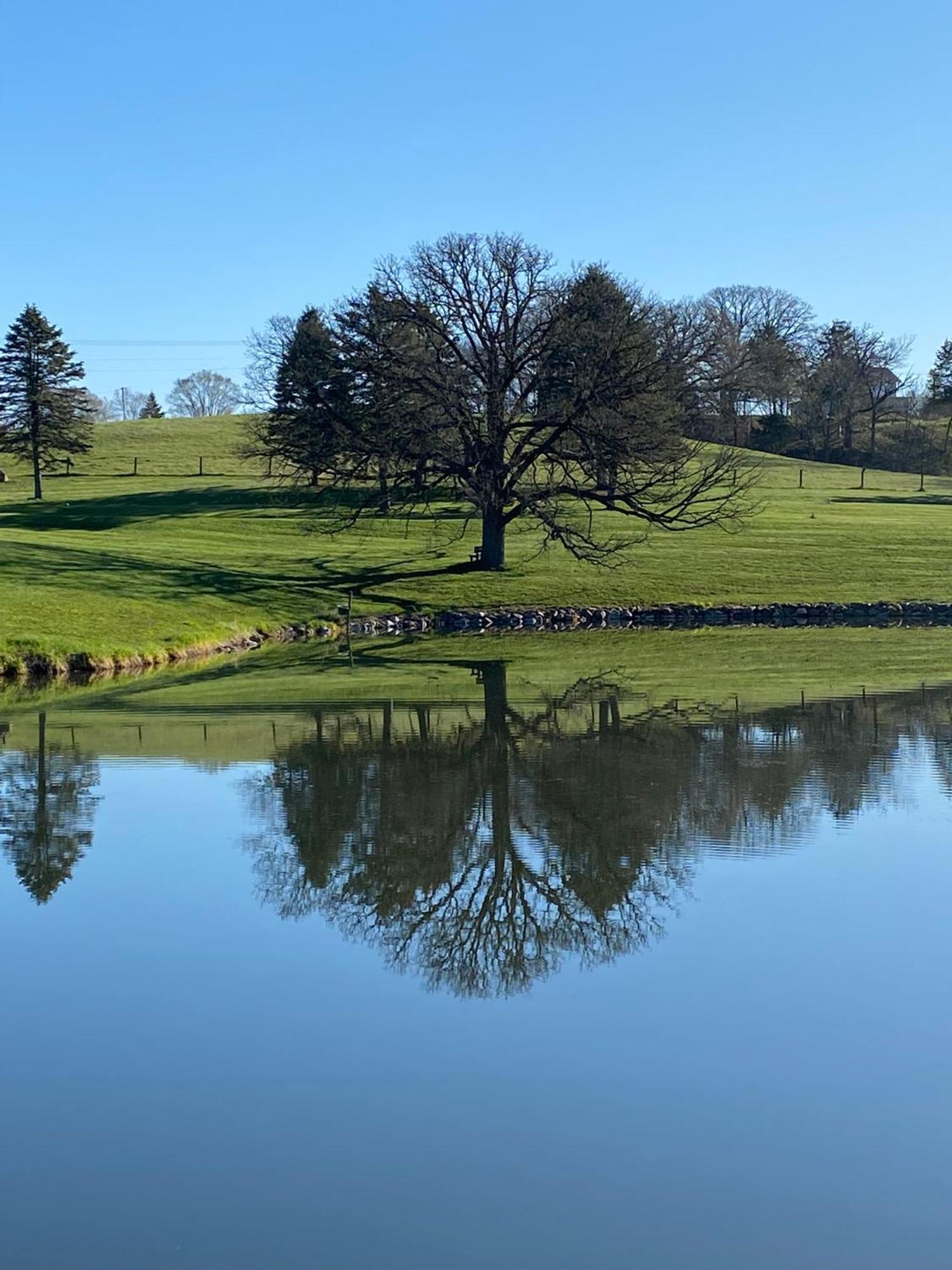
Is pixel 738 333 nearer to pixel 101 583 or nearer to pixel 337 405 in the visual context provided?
pixel 337 405

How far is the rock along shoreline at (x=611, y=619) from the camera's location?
125ft

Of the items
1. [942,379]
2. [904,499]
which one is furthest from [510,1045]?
[942,379]

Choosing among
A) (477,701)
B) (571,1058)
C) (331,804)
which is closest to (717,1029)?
(571,1058)

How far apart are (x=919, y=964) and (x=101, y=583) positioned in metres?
29.9

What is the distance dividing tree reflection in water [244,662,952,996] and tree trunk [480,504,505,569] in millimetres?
22964

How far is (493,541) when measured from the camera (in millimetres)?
45719

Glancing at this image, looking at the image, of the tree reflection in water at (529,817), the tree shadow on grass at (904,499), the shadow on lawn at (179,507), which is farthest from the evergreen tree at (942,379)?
the tree reflection in water at (529,817)

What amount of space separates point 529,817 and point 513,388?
1212 inches

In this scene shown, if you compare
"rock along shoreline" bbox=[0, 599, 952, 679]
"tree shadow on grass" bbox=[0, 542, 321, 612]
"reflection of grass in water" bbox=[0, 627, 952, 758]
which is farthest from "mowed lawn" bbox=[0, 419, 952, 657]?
"reflection of grass in water" bbox=[0, 627, 952, 758]

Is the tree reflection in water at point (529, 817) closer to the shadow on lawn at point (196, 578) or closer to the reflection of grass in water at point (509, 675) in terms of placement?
the reflection of grass in water at point (509, 675)

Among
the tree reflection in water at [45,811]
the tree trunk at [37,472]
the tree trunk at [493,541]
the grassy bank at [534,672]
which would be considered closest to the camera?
the tree reflection in water at [45,811]

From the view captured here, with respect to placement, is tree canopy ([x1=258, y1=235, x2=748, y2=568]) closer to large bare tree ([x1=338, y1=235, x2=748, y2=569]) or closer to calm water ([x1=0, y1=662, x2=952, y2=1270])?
large bare tree ([x1=338, y1=235, x2=748, y2=569])

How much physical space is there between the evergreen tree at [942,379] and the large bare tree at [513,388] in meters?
65.2

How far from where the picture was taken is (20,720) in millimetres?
22016
